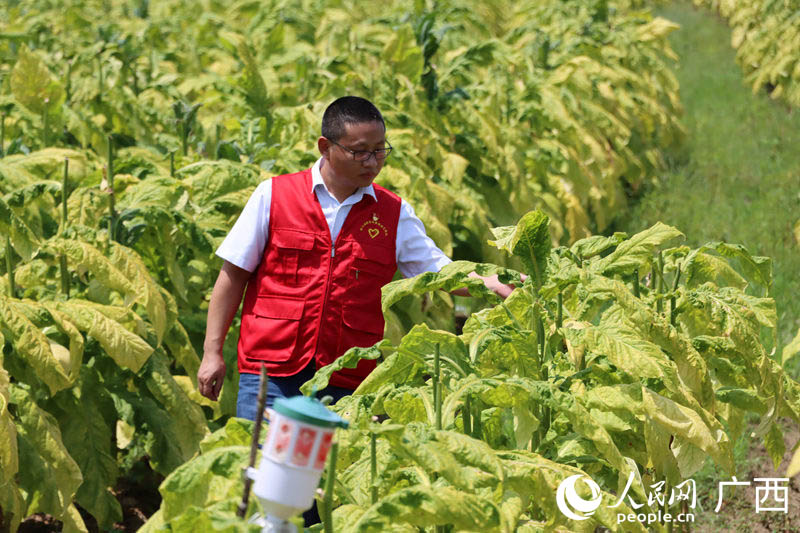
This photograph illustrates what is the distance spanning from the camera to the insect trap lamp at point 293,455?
176 centimetres

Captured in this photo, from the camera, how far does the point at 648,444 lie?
269cm

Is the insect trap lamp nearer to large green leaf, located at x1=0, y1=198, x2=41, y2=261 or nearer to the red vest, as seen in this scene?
the red vest

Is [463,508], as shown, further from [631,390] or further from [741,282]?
[741,282]

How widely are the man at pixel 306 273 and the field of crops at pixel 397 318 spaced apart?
11.1 inches

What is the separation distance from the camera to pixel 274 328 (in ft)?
11.4

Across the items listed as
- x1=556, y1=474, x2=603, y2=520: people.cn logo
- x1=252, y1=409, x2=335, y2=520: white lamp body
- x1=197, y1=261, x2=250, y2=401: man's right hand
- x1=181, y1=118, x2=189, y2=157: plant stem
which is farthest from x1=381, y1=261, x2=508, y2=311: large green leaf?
x1=181, y1=118, x2=189, y2=157: plant stem

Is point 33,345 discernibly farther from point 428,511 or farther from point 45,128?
point 45,128

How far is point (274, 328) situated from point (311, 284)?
187mm

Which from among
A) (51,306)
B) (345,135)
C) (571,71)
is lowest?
(51,306)

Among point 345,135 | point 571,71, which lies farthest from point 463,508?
point 571,71

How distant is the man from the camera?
11.3ft

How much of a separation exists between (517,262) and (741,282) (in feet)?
7.45

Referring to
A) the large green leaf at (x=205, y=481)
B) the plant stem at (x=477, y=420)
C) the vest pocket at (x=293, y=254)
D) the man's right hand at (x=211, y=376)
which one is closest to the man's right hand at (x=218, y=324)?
the man's right hand at (x=211, y=376)

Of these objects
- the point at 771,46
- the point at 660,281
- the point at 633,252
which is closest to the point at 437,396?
the point at 633,252
